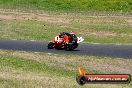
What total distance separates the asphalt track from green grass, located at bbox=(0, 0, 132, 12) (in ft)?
94.3

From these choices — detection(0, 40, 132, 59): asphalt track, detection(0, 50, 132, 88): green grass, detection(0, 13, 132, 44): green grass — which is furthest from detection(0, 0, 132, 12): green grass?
detection(0, 50, 132, 88): green grass

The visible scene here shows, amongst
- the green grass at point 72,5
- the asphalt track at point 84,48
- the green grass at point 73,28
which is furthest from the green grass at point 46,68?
the green grass at point 72,5

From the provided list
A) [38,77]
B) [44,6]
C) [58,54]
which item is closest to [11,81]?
[38,77]

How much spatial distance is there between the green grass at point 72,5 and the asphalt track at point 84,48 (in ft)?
94.3

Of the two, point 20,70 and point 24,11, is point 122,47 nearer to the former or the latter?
point 20,70

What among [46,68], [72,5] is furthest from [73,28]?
[46,68]

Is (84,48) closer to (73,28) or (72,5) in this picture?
(73,28)

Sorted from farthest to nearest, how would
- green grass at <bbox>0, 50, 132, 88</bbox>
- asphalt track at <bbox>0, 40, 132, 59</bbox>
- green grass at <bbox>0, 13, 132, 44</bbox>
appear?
green grass at <bbox>0, 13, 132, 44</bbox>, asphalt track at <bbox>0, 40, 132, 59</bbox>, green grass at <bbox>0, 50, 132, 88</bbox>

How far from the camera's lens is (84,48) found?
36906 mm

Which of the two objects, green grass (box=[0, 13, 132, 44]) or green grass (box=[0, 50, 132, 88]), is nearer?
green grass (box=[0, 50, 132, 88])

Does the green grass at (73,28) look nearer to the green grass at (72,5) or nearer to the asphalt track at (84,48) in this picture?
the asphalt track at (84,48)

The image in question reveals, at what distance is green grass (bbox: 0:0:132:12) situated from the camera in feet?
226

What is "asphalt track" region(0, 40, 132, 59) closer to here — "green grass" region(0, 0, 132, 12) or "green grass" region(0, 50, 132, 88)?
"green grass" region(0, 50, 132, 88)

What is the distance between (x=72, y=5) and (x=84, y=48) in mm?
36397
